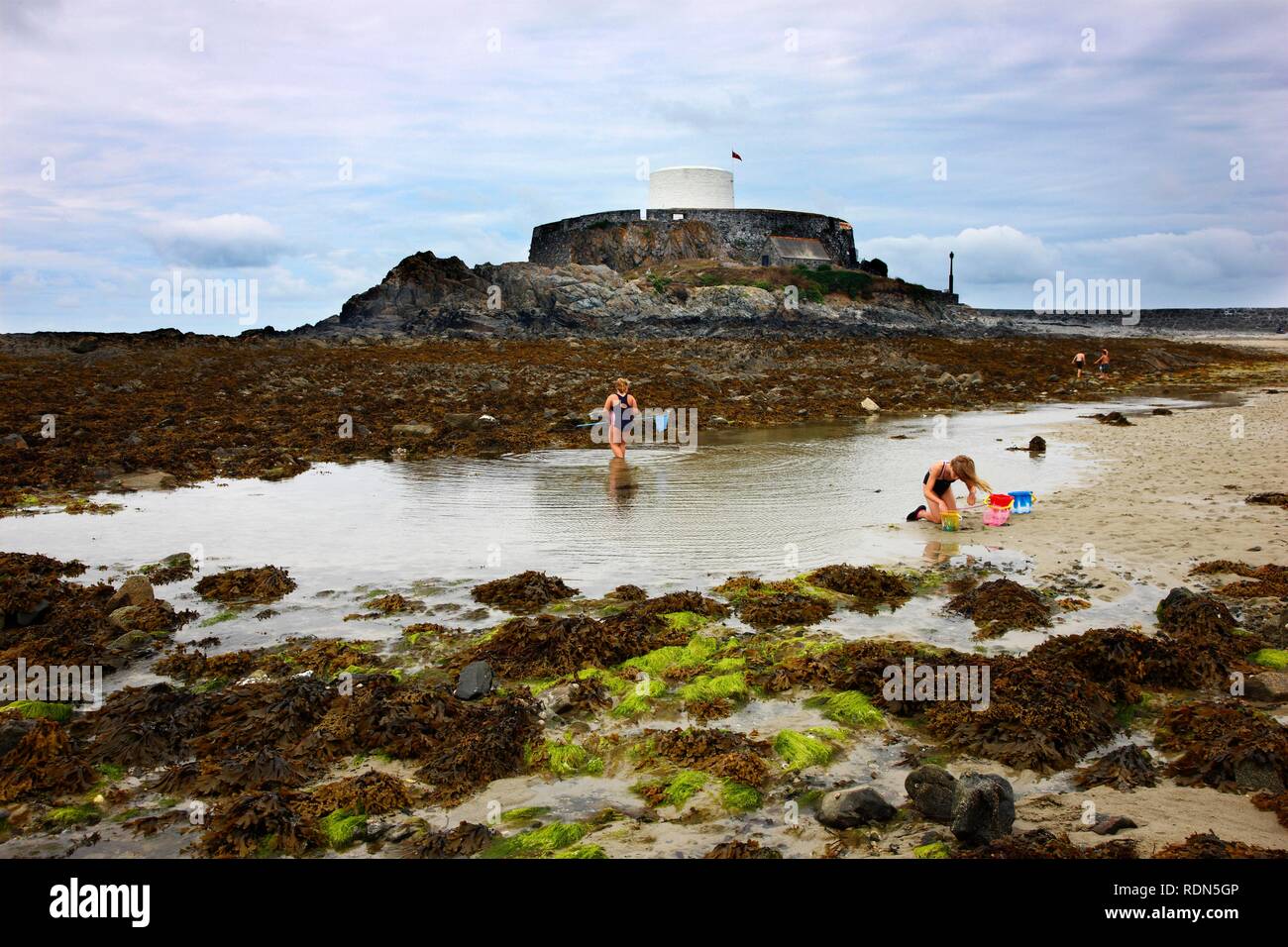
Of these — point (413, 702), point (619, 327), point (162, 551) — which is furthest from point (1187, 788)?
point (619, 327)

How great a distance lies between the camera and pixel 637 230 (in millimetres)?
80688

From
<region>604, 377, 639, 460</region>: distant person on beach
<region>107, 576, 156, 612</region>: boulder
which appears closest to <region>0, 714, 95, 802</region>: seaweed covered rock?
<region>107, 576, 156, 612</region>: boulder

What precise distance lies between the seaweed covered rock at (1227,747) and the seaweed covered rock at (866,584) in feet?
9.09

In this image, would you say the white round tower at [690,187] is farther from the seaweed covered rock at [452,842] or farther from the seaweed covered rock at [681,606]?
the seaweed covered rock at [452,842]

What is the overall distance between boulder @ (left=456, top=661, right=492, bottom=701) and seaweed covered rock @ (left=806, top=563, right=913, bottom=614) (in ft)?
11.4

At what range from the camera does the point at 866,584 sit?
8219mm

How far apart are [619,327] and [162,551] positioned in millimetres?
46602

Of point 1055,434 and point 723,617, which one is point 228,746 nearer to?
point 723,617

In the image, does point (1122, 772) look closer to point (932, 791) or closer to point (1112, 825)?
point (1112, 825)

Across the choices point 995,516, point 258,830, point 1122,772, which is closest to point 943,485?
point 995,516

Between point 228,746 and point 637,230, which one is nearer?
point 228,746

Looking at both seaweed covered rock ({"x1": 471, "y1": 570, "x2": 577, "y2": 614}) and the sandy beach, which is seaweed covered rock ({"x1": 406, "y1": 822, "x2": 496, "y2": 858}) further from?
the sandy beach

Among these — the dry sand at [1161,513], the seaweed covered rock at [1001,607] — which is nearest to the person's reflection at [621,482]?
the dry sand at [1161,513]

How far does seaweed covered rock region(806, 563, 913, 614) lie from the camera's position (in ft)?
26.2
